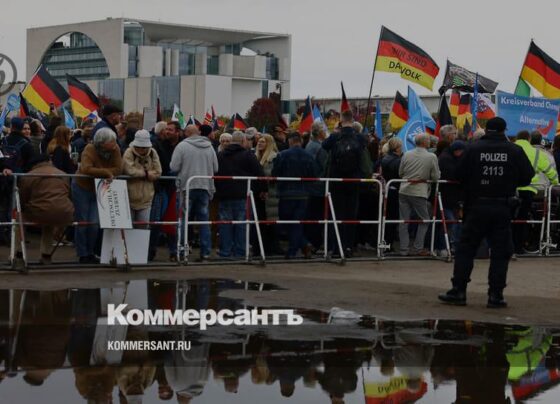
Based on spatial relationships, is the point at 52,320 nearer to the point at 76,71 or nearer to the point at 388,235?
the point at 388,235

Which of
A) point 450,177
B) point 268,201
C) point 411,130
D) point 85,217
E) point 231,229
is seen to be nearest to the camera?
point 85,217

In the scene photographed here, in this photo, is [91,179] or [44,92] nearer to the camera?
[91,179]

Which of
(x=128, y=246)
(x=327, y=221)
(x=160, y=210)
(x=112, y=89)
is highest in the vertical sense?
(x=112, y=89)

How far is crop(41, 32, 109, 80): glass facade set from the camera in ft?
509

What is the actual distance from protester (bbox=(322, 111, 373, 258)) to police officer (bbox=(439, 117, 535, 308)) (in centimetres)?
436

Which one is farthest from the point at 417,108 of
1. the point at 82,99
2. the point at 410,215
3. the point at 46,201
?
the point at 46,201

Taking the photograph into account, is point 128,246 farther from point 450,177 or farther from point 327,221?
point 450,177

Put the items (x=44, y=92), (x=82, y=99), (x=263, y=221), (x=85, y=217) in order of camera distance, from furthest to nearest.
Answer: (x=82, y=99), (x=44, y=92), (x=263, y=221), (x=85, y=217)

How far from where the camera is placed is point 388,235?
18688 mm

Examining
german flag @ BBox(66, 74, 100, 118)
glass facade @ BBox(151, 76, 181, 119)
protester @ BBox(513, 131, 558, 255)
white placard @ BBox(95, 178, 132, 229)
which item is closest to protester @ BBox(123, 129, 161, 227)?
white placard @ BBox(95, 178, 132, 229)

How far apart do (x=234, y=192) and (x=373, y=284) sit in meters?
2.98

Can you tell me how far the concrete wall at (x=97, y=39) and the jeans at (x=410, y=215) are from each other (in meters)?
133

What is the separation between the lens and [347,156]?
16.8m

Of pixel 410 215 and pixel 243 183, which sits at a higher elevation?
pixel 243 183
